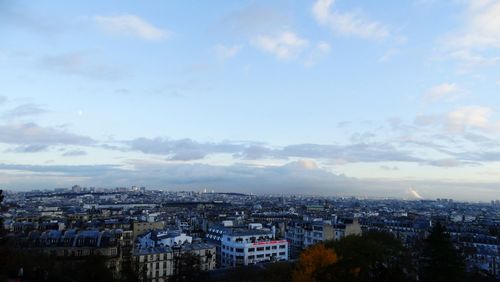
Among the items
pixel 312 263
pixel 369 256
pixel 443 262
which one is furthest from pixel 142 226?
pixel 443 262

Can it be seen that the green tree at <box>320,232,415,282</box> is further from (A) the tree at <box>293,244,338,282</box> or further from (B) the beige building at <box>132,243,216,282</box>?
(B) the beige building at <box>132,243,216,282</box>

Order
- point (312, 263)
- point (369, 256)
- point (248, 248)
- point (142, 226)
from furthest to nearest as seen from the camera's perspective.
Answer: point (142, 226), point (248, 248), point (369, 256), point (312, 263)

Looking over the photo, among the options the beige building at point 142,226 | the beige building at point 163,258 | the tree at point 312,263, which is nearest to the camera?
the tree at point 312,263

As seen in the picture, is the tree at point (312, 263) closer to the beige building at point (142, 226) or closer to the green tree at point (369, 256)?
the green tree at point (369, 256)

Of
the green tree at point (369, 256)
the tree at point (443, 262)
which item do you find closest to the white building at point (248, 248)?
the green tree at point (369, 256)

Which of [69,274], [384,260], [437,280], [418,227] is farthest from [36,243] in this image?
[418,227]

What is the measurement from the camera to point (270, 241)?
63.3m

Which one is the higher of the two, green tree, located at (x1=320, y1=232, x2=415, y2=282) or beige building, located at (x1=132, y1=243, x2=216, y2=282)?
green tree, located at (x1=320, y1=232, x2=415, y2=282)

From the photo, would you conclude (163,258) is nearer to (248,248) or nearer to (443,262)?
(248,248)

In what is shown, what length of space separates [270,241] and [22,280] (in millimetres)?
39087

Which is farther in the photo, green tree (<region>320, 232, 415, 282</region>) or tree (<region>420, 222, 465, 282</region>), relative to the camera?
tree (<region>420, 222, 465, 282</region>)

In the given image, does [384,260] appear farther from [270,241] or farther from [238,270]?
[270,241]

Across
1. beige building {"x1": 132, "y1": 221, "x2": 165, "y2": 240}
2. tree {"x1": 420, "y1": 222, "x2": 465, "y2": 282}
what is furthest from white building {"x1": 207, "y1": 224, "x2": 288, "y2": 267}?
tree {"x1": 420, "y1": 222, "x2": 465, "y2": 282}

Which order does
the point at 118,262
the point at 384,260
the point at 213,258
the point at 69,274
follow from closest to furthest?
the point at 69,274, the point at 384,260, the point at 118,262, the point at 213,258
